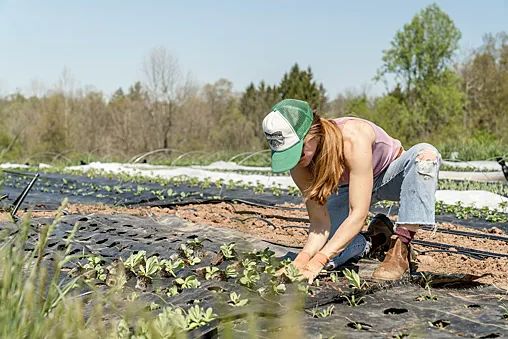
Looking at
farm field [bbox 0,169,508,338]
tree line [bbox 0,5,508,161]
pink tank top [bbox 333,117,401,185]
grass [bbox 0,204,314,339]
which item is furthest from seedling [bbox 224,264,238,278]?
tree line [bbox 0,5,508,161]

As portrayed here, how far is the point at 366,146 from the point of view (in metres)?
3.09

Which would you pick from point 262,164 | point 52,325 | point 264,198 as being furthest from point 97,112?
point 52,325

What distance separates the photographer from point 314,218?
3387 millimetres

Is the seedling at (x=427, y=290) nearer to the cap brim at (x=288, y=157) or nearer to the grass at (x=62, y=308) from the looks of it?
the grass at (x=62, y=308)

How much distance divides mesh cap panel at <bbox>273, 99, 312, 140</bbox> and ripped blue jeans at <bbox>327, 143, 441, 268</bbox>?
2.30 ft

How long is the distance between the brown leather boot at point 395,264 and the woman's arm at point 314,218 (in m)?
0.32

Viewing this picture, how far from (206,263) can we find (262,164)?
1301cm

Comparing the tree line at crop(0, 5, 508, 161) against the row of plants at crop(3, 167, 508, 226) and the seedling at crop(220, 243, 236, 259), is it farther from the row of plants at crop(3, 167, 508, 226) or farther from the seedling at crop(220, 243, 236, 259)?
the seedling at crop(220, 243, 236, 259)

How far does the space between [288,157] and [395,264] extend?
32.7 inches

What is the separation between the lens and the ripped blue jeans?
3.29 m

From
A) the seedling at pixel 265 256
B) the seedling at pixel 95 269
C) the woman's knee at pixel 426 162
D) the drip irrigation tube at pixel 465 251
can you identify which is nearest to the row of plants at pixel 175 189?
the drip irrigation tube at pixel 465 251

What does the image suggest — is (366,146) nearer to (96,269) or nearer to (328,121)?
(328,121)

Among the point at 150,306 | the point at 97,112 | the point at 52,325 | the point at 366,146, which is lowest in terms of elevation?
the point at 150,306

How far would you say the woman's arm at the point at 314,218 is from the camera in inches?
129
